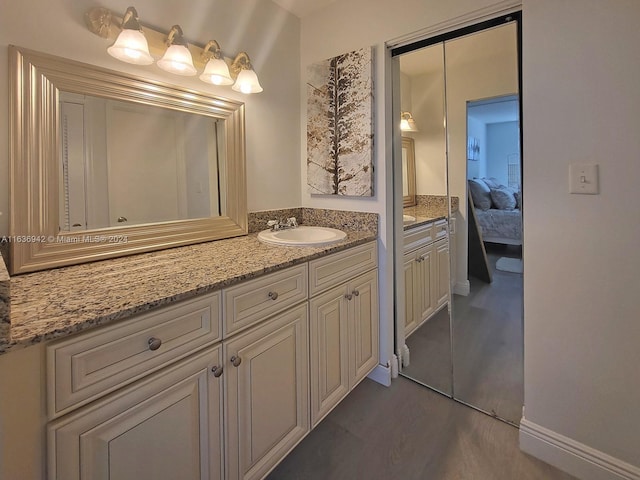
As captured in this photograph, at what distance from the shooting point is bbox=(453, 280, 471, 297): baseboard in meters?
1.80

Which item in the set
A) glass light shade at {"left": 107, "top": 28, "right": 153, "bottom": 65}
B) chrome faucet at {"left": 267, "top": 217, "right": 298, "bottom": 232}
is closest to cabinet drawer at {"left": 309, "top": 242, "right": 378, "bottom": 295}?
chrome faucet at {"left": 267, "top": 217, "right": 298, "bottom": 232}

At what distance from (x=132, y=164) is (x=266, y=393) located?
109cm

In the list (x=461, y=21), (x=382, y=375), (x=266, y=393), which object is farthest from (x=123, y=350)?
(x=461, y=21)

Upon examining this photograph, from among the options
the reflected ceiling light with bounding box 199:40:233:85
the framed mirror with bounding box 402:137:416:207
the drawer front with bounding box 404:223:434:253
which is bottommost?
the drawer front with bounding box 404:223:434:253

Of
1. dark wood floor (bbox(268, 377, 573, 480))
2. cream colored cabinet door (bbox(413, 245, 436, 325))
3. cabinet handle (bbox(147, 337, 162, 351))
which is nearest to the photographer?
cabinet handle (bbox(147, 337, 162, 351))

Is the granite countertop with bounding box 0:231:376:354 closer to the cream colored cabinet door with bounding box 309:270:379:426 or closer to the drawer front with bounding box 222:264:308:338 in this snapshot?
the drawer front with bounding box 222:264:308:338

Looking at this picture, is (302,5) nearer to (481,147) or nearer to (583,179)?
(481,147)

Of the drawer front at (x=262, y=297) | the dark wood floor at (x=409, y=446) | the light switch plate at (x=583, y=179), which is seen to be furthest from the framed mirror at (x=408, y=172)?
the dark wood floor at (x=409, y=446)

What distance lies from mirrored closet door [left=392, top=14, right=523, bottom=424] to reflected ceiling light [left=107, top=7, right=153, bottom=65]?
125 cm

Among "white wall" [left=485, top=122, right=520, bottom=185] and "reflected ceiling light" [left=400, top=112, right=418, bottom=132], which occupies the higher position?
"reflected ceiling light" [left=400, top=112, right=418, bottom=132]

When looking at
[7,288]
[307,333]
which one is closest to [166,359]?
[7,288]

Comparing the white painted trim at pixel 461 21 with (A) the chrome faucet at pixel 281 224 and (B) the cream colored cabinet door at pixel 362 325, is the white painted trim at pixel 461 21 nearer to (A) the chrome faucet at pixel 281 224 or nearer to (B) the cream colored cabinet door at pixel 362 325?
(A) the chrome faucet at pixel 281 224

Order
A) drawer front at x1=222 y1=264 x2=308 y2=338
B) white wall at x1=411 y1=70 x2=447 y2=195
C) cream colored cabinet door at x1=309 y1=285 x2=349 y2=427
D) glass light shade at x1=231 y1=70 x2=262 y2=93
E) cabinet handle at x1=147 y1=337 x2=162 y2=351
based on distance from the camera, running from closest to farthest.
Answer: cabinet handle at x1=147 y1=337 x2=162 y2=351
drawer front at x1=222 y1=264 x2=308 y2=338
cream colored cabinet door at x1=309 y1=285 x2=349 y2=427
glass light shade at x1=231 y1=70 x2=262 y2=93
white wall at x1=411 y1=70 x2=447 y2=195

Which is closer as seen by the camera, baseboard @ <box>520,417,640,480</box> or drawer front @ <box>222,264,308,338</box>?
drawer front @ <box>222,264,308,338</box>
